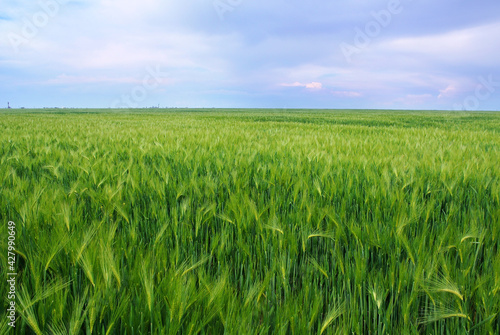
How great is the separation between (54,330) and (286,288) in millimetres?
618

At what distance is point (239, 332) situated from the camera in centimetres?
66

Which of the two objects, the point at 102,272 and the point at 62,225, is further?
the point at 62,225

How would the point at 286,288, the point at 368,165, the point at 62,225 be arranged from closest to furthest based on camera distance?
the point at 286,288 → the point at 62,225 → the point at 368,165

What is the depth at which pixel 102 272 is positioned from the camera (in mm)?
841

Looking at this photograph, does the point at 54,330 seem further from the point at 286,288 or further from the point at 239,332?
the point at 286,288

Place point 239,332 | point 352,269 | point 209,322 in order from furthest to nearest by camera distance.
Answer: point 352,269 → point 209,322 → point 239,332

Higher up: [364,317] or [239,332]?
[239,332]

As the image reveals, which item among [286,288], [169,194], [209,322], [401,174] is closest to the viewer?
[209,322]

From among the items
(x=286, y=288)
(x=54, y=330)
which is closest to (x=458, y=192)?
(x=286, y=288)

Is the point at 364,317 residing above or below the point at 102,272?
below

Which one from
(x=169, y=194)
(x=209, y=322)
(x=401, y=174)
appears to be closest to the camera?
(x=209, y=322)

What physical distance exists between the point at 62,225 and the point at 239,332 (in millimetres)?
919

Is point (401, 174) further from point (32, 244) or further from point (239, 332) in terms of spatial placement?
point (32, 244)

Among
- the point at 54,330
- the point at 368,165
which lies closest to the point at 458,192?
the point at 368,165
